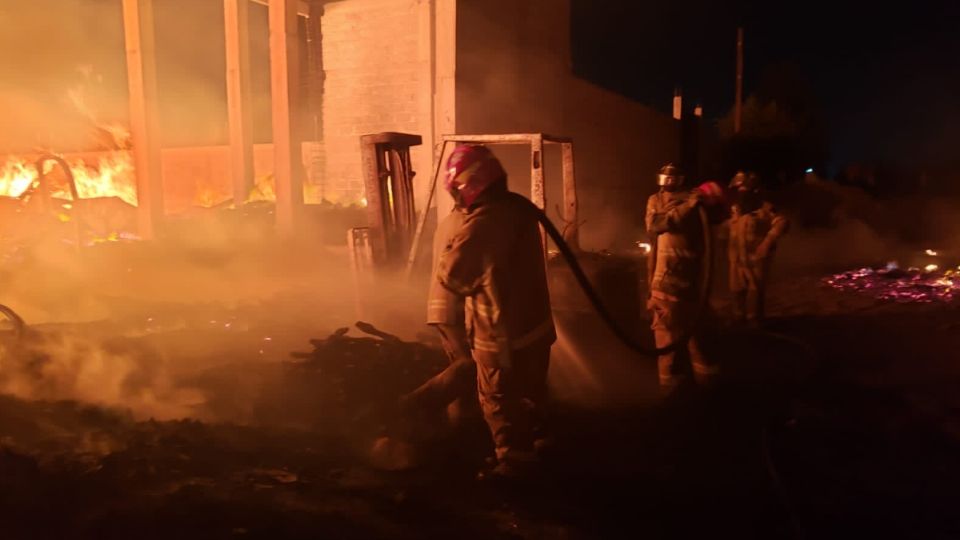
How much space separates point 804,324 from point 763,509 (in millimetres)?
5995

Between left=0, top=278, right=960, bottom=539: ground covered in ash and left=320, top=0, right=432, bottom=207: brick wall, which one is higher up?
left=320, top=0, right=432, bottom=207: brick wall

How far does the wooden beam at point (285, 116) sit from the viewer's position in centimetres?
1309

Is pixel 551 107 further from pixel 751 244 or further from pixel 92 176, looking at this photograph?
pixel 92 176

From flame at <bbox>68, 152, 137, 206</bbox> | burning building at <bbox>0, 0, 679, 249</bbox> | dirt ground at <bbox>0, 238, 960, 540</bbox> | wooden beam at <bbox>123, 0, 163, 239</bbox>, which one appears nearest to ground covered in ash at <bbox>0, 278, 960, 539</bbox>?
dirt ground at <bbox>0, 238, 960, 540</bbox>

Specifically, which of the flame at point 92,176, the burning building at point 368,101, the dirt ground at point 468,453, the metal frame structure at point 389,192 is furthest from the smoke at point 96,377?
the flame at point 92,176

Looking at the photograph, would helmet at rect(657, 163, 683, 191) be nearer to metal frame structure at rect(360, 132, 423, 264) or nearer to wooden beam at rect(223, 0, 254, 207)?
metal frame structure at rect(360, 132, 423, 264)

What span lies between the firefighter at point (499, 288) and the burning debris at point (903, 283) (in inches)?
347

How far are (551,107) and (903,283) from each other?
737 cm

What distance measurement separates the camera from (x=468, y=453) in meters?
4.72

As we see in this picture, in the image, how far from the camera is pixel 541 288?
4344 millimetres

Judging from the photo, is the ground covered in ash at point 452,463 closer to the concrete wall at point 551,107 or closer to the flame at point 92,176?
the concrete wall at point 551,107

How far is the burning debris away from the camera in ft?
36.0

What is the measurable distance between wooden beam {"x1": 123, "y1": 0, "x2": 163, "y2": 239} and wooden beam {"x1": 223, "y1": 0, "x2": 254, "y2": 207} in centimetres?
164

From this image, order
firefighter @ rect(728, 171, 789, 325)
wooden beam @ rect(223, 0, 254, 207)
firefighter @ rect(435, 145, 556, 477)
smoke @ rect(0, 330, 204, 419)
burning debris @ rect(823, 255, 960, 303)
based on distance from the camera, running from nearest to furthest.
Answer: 1. firefighter @ rect(435, 145, 556, 477)
2. smoke @ rect(0, 330, 204, 419)
3. firefighter @ rect(728, 171, 789, 325)
4. burning debris @ rect(823, 255, 960, 303)
5. wooden beam @ rect(223, 0, 254, 207)
